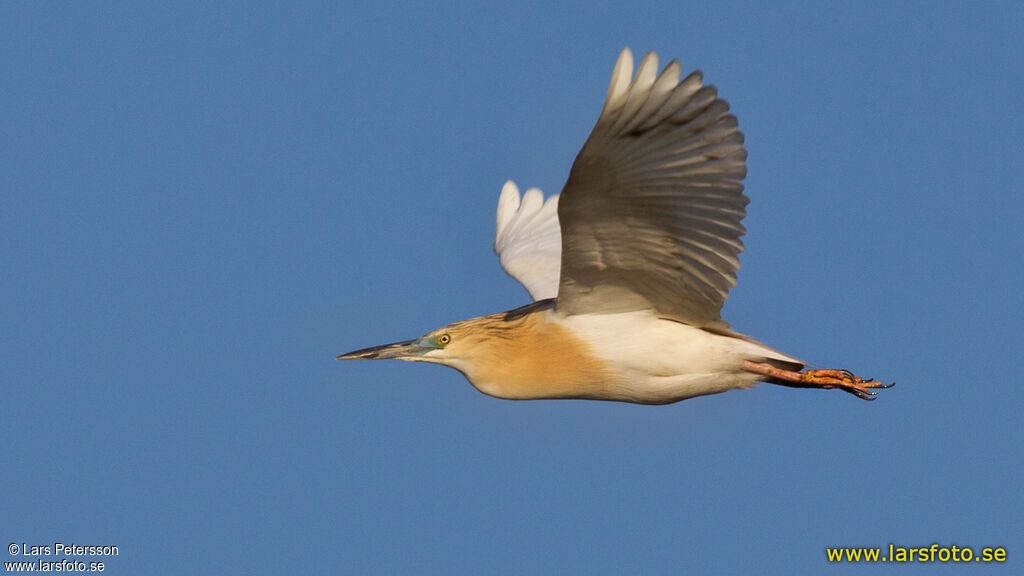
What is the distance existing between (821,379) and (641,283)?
5.22ft

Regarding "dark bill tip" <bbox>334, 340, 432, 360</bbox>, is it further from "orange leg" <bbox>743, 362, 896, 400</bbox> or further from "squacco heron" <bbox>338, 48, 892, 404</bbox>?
"orange leg" <bbox>743, 362, 896, 400</bbox>

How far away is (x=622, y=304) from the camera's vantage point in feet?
28.3

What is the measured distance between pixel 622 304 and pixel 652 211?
3.32 ft

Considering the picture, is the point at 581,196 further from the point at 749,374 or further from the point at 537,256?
the point at 537,256

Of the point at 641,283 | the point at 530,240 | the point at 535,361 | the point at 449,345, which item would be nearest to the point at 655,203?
the point at 641,283

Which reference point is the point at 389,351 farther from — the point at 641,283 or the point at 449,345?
the point at 641,283

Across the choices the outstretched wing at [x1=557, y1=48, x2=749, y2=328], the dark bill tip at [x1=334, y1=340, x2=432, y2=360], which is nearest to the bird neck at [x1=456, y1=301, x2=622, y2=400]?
the outstretched wing at [x1=557, y1=48, x2=749, y2=328]

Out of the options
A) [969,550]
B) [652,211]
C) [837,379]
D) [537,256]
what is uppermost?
[537,256]

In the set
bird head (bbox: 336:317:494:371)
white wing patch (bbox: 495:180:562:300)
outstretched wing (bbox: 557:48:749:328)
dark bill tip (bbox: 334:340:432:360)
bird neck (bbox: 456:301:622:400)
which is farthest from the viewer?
white wing patch (bbox: 495:180:562:300)

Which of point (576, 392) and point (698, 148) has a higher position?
point (698, 148)

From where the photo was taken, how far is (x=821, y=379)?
29.7 ft

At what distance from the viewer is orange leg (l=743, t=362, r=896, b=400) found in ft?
28.8

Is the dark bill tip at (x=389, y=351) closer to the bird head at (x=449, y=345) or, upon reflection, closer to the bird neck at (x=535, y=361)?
the bird head at (x=449, y=345)

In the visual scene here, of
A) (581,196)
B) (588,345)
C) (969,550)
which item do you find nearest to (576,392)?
Result: (588,345)
